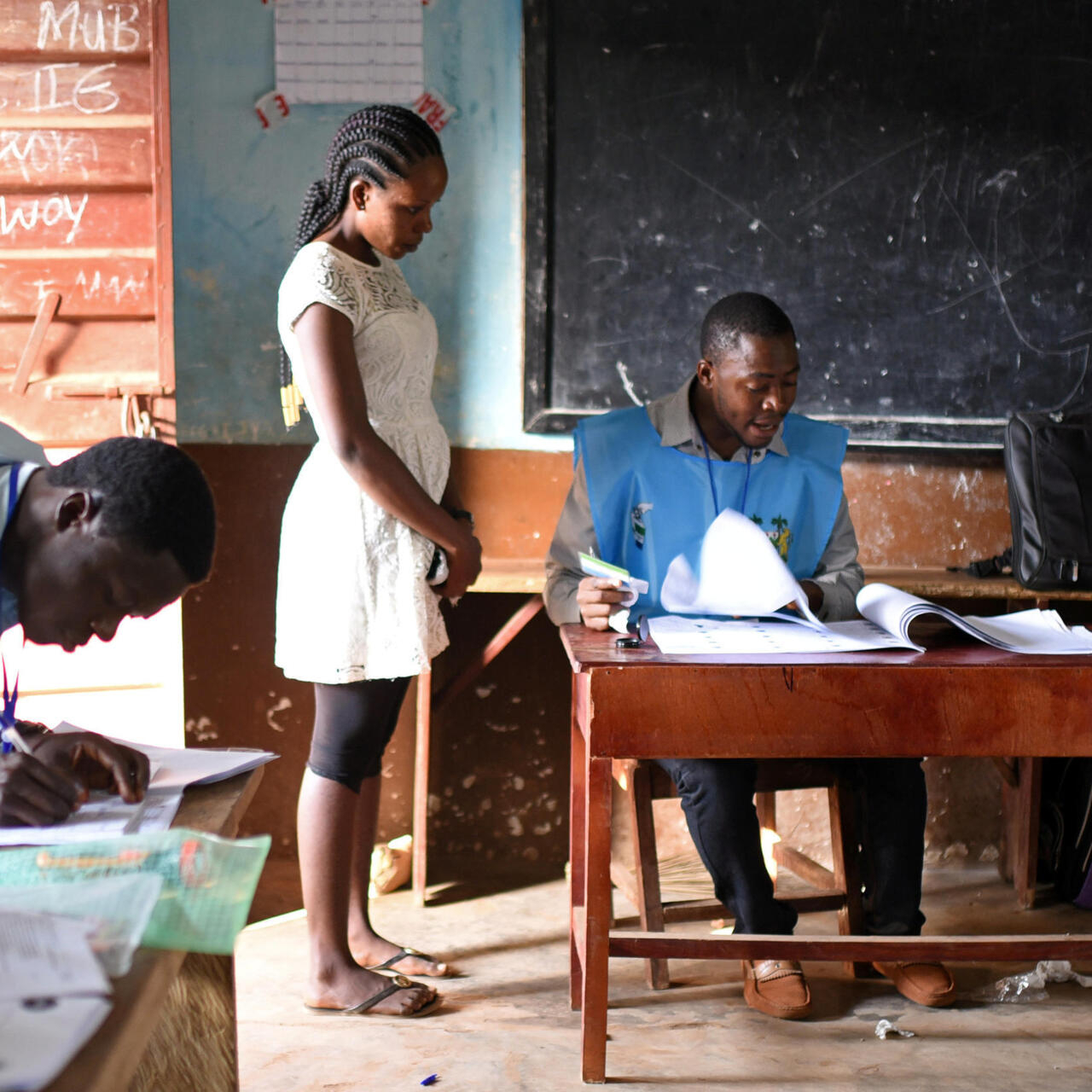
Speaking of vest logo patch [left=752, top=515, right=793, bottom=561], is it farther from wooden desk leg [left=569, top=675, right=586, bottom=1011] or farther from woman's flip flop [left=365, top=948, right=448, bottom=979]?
woman's flip flop [left=365, top=948, right=448, bottom=979]

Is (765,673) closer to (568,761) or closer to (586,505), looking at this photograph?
(586,505)

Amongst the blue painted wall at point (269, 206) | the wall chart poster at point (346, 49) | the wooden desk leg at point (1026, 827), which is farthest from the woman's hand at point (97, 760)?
the wooden desk leg at point (1026, 827)

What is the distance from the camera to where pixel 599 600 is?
6.61 feet

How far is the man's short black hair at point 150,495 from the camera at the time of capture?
107 cm

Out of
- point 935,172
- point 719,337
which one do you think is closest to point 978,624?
point 719,337

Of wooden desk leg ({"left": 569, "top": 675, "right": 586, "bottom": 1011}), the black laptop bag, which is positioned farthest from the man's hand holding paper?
the black laptop bag

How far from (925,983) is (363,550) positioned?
1333 millimetres

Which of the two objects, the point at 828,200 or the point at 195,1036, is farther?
the point at 828,200

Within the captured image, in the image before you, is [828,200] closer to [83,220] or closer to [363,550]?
[363,550]

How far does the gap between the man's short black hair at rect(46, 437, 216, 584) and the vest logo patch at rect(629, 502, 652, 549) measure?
48.2 inches

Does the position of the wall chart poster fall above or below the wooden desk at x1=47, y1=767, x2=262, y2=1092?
above

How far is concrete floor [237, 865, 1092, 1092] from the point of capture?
192 centimetres

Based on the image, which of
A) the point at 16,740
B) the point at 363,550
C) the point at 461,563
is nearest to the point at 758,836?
the point at 461,563

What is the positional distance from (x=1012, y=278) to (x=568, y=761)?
1701mm
